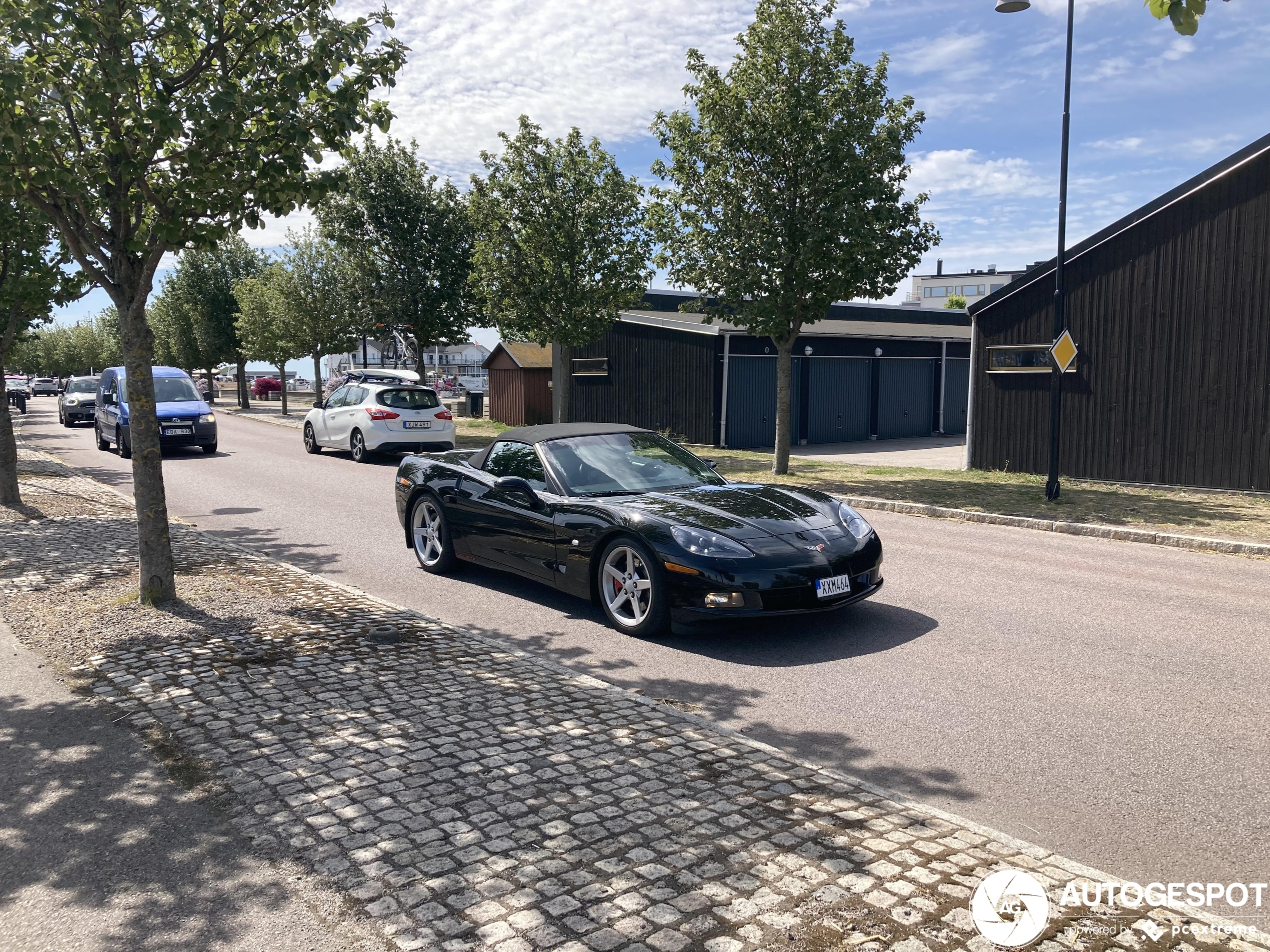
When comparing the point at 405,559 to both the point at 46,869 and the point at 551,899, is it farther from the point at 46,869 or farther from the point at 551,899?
the point at 551,899

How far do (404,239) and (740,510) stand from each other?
2384 centimetres

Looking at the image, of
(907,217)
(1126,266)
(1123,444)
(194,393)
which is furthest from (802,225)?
(194,393)

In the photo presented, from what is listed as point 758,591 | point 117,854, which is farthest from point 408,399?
point 117,854

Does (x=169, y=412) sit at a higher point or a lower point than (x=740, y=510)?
higher

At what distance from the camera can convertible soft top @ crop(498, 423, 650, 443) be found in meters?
8.08

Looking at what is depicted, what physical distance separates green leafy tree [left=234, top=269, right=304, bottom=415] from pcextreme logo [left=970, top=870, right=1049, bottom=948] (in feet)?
124

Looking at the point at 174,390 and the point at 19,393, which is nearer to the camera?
the point at 174,390

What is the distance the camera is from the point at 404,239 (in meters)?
28.3

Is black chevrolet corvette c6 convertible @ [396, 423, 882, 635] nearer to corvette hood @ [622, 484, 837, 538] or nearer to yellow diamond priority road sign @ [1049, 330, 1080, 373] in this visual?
corvette hood @ [622, 484, 837, 538]

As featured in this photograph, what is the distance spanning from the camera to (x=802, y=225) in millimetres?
16484

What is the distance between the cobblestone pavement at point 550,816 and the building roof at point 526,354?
28348 millimetres

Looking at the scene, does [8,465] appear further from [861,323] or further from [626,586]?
[861,323]

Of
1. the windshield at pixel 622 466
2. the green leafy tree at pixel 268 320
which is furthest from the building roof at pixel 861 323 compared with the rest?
the green leafy tree at pixel 268 320

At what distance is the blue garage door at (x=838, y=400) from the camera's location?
27.7 metres
